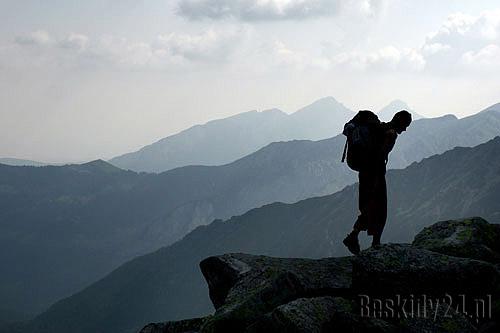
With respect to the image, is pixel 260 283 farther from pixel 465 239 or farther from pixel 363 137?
pixel 465 239

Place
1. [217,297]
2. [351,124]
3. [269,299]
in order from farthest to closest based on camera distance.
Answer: [217,297] < [351,124] < [269,299]

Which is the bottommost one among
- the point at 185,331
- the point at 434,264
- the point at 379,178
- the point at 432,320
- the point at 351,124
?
the point at 185,331

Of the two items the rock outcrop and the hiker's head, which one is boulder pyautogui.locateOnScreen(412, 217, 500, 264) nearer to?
the rock outcrop

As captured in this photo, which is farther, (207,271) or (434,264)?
(207,271)

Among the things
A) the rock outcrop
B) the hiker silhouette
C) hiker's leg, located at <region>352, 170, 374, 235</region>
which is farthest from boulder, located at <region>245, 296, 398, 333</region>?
hiker's leg, located at <region>352, 170, 374, 235</region>

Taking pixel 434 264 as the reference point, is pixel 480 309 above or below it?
below

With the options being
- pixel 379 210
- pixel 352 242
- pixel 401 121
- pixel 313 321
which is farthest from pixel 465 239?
pixel 313 321

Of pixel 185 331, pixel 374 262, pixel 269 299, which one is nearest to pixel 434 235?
pixel 374 262

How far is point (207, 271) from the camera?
46.4 feet

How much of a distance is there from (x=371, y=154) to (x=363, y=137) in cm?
49

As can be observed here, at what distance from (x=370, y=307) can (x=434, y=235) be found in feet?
16.3

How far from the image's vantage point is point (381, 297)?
907cm

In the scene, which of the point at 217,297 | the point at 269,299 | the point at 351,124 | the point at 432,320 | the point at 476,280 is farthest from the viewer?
the point at 217,297

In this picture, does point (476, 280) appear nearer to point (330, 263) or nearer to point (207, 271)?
point (330, 263)
